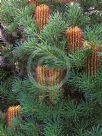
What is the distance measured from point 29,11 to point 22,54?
0.19 meters

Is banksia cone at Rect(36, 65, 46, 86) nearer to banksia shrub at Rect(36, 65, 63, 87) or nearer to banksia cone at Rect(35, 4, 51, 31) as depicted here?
banksia shrub at Rect(36, 65, 63, 87)

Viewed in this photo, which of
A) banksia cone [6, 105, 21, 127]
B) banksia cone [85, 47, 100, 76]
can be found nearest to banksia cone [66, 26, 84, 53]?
banksia cone [85, 47, 100, 76]

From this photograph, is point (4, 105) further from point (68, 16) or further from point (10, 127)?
point (68, 16)

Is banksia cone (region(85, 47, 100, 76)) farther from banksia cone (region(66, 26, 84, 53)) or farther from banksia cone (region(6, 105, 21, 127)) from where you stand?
banksia cone (region(6, 105, 21, 127))

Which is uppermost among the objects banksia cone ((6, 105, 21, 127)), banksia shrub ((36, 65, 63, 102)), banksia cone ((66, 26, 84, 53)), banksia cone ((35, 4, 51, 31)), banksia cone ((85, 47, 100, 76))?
banksia cone ((35, 4, 51, 31))

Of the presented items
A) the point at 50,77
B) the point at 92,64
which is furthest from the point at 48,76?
the point at 92,64

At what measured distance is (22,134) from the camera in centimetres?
157

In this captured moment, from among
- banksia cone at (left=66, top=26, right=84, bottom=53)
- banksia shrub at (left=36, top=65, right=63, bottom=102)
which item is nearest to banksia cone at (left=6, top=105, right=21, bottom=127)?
banksia shrub at (left=36, top=65, right=63, bottom=102)

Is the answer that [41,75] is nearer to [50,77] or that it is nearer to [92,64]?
[50,77]

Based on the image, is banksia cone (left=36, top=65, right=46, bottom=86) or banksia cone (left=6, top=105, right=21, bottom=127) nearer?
banksia cone (left=36, top=65, right=46, bottom=86)

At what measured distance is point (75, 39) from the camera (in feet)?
5.00

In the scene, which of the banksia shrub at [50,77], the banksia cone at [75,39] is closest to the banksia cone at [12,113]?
the banksia shrub at [50,77]

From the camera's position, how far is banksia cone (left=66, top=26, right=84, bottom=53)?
5.00 ft

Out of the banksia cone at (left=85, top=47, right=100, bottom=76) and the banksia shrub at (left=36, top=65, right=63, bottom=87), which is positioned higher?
the banksia cone at (left=85, top=47, right=100, bottom=76)
